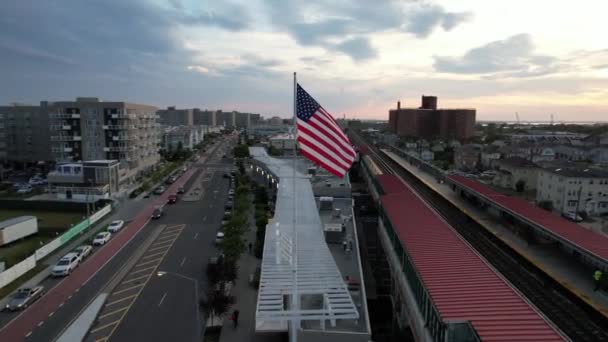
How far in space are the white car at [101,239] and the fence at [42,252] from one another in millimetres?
2158

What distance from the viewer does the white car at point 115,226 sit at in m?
A: 32.7

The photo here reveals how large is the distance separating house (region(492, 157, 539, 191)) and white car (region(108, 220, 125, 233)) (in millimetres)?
46745

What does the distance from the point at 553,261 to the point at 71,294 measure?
25864mm

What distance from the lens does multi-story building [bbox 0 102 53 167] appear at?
219 ft

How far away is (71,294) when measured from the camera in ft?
70.2

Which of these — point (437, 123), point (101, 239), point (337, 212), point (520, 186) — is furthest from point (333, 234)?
point (437, 123)

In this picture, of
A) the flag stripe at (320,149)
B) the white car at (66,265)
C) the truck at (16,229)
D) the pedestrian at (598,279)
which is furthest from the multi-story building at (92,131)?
the pedestrian at (598,279)

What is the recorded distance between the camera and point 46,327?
707 inches

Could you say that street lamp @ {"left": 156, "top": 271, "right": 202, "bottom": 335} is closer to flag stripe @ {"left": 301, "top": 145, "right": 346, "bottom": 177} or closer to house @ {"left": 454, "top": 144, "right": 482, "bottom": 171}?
flag stripe @ {"left": 301, "top": 145, "right": 346, "bottom": 177}

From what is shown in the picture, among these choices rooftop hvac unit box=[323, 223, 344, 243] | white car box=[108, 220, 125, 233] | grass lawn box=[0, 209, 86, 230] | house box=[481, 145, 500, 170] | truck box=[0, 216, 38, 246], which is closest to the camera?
rooftop hvac unit box=[323, 223, 344, 243]

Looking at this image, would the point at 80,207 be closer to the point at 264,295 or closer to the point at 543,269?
the point at 264,295

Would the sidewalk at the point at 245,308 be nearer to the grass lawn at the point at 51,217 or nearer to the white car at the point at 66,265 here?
the white car at the point at 66,265

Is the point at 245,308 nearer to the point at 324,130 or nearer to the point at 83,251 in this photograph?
the point at 324,130

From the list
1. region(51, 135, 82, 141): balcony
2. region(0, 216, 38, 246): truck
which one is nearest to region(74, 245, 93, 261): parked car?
region(0, 216, 38, 246): truck
